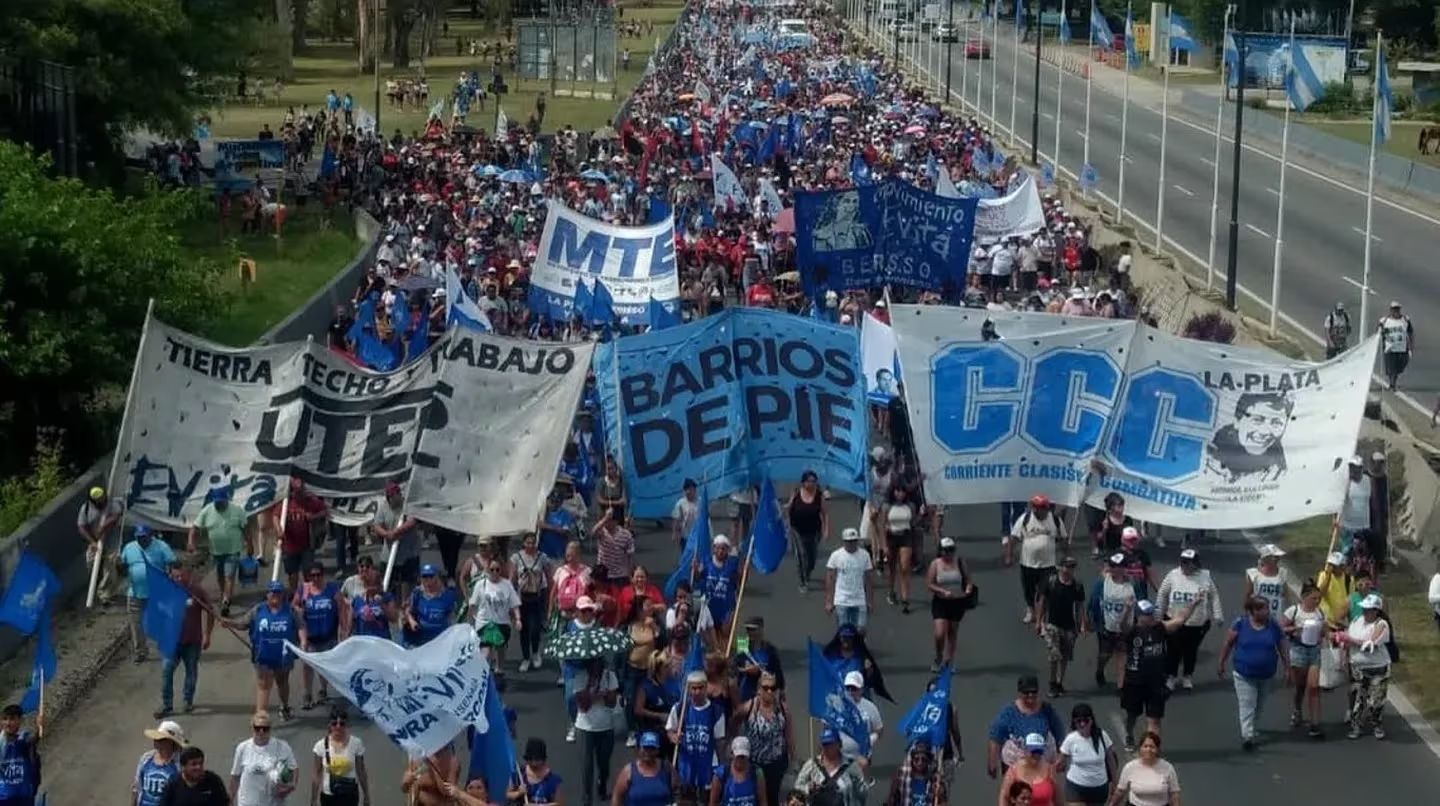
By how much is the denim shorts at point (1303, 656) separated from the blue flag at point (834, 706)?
390cm

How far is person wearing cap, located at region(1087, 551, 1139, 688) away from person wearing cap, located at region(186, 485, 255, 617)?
21.1ft

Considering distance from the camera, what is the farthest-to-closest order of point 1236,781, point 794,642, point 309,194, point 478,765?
point 309,194
point 794,642
point 1236,781
point 478,765

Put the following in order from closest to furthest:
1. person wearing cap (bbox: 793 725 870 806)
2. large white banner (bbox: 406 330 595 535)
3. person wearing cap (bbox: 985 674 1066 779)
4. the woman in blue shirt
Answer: person wearing cap (bbox: 793 725 870 806), person wearing cap (bbox: 985 674 1066 779), the woman in blue shirt, large white banner (bbox: 406 330 595 535)

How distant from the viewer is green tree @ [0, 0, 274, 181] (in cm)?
4347

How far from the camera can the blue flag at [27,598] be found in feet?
47.0

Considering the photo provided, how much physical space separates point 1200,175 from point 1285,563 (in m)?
36.0

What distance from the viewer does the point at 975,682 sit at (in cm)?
1680

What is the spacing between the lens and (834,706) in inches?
523

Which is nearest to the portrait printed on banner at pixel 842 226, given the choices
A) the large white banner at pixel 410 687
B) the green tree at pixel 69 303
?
the green tree at pixel 69 303

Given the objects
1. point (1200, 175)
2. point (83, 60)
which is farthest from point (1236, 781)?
point (1200, 175)

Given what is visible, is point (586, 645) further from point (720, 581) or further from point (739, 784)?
point (720, 581)

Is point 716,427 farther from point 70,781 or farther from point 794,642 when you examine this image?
point 70,781

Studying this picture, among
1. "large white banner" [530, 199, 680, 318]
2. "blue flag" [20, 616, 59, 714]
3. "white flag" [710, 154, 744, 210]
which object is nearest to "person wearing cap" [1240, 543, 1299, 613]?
"blue flag" [20, 616, 59, 714]

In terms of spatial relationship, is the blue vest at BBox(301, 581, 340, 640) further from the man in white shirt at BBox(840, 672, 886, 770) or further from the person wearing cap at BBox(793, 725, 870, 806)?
→ the person wearing cap at BBox(793, 725, 870, 806)
